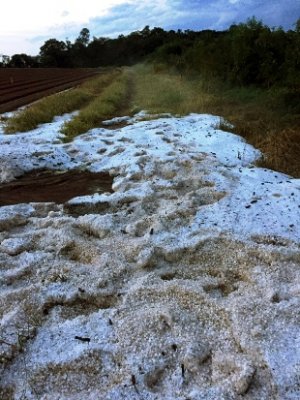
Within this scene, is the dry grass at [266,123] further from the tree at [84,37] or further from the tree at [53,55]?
the tree at [84,37]

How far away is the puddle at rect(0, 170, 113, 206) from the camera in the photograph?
6480 millimetres

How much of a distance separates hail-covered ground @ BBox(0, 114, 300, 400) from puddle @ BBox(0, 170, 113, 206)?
0.27 meters

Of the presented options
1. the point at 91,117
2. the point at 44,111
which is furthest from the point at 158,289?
the point at 44,111

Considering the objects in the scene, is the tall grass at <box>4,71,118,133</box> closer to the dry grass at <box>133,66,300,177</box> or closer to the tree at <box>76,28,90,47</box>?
the dry grass at <box>133,66,300,177</box>

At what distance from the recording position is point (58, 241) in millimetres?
5008

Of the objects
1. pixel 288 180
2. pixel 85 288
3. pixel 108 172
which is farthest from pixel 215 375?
pixel 108 172

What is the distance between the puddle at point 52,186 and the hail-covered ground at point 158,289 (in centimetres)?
27

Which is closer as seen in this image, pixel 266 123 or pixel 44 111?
pixel 266 123

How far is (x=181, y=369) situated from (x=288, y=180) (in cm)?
389

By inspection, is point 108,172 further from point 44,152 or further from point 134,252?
point 134,252

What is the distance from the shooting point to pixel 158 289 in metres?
4.09

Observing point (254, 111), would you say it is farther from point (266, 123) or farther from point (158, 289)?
point (158, 289)

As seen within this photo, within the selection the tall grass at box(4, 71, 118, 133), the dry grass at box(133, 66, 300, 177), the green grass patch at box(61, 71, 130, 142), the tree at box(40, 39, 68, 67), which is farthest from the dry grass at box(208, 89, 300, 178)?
the tree at box(40, 39, 68, 67)

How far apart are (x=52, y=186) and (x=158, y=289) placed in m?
3.45
